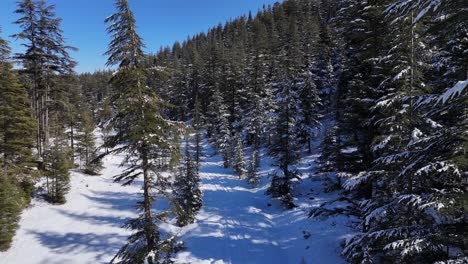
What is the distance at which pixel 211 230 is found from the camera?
2055 cm

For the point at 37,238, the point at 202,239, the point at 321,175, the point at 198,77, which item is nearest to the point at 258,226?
the point at 202,239

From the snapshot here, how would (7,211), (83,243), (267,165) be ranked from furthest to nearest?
(267,165) → (83,243) → (7,211)

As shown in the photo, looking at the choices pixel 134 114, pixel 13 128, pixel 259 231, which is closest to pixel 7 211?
pixel 13 128

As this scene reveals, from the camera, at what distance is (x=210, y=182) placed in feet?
110

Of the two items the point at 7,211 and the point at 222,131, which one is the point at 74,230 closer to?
the point at 7,211

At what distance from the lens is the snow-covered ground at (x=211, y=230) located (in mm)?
17047

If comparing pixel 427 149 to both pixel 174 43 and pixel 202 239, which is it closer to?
pixel 202 239

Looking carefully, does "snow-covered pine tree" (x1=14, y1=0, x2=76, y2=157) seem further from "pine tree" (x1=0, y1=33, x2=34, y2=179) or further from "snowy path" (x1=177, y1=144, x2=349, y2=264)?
"snowy path" (x1=177, y1=144, x2=349, y2=264)

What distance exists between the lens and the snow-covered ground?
1705 cm

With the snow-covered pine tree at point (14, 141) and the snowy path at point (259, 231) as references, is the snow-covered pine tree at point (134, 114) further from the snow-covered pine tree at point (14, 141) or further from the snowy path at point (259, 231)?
the snow-covered pine tree at point (14, 141)

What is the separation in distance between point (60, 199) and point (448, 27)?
95.4 feet

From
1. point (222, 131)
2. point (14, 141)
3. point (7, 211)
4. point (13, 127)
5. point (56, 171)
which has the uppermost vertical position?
point (13, 127)

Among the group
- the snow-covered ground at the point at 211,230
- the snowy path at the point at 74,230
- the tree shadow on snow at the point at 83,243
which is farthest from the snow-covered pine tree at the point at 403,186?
the snowy path at the point at 74,230

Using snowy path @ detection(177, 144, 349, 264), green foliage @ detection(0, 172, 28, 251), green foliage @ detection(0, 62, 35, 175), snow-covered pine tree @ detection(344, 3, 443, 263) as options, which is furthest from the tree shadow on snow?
snow-covered pine tree @ detection(344, 3, 443, 263)
